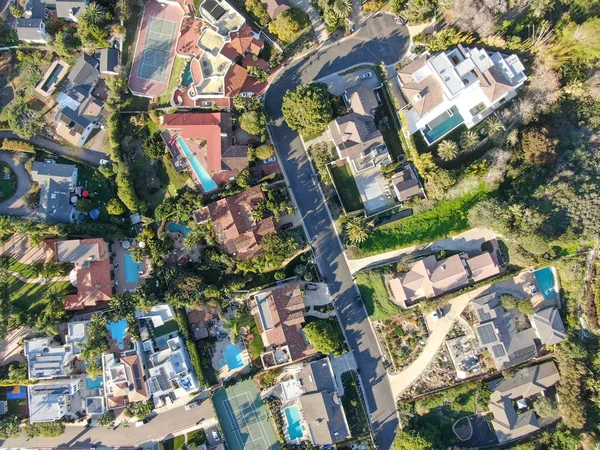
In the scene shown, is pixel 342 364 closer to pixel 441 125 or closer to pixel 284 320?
pixel 284 320

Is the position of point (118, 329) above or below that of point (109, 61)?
below

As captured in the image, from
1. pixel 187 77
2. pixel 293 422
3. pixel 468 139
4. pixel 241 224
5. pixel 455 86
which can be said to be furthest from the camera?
pixel 187 77

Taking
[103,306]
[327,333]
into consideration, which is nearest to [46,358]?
[103,306]

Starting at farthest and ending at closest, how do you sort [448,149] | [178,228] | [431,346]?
[178,228] < [431,346] < [448,149]

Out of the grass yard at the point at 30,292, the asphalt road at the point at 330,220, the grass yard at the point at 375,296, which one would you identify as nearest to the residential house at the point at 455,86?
the asphalt road at the point at 330,220

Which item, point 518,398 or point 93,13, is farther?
point 518,398

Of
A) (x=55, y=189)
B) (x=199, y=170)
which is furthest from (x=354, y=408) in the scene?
(x=55, y=189)

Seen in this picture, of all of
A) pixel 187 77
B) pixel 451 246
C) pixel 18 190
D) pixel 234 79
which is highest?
pixel 187 77
